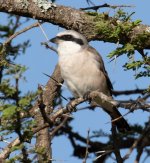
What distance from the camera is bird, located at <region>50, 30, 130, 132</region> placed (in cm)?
551

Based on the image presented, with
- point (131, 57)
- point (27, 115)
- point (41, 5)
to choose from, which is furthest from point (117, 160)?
point (41, 5)

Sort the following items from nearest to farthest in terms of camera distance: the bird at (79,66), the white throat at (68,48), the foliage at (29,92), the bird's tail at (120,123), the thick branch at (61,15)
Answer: the foliage at (29,92) → the thick branch at (61,15) → the bird's tail at (120,123) → the bird at (79,66) → the white throat at (68,48)

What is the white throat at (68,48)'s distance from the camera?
570 cm

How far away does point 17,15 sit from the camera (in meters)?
5.00

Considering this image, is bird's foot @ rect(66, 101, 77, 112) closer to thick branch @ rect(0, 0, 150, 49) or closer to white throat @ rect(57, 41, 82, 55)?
thick branch @ rect(0, 0, 150, 49)

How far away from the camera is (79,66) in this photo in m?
5.51

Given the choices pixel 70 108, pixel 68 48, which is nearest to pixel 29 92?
pixel 70 108

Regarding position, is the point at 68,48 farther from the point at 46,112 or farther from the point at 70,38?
the point at 46,112

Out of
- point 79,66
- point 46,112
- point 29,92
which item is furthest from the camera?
point 79,66

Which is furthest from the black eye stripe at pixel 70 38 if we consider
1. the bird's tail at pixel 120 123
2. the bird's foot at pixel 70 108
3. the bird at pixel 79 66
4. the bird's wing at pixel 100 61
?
the bird's foot at pixel 70 108

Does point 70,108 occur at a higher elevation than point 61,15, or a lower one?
lower

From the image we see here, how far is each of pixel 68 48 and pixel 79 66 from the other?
0.32 meters

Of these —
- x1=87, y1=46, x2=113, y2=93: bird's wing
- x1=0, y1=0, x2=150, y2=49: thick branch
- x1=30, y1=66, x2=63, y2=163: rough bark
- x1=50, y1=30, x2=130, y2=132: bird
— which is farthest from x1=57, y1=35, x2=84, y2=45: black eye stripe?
x1=0, y1=0, x2=150, y2=49: thick branch

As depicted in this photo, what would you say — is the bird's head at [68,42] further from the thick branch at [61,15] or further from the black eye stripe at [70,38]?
the thick branch at [61,15]
